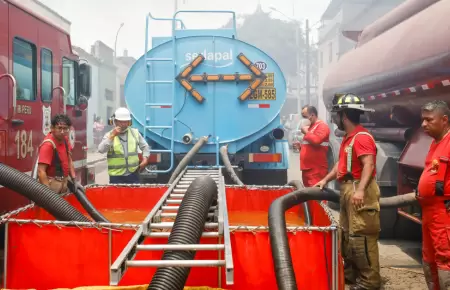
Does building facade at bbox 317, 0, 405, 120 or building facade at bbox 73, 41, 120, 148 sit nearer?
building facade at bbox 73, 41, 120, 148

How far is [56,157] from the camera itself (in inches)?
192

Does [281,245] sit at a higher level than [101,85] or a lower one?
lower

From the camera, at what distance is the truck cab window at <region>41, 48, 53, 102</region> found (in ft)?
19.3

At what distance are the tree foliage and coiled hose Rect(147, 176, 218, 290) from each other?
6754 cm

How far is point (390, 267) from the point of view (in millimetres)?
5457

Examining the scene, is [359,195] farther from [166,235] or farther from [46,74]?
[46,74]

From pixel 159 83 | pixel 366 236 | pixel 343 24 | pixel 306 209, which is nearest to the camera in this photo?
pixel 366 236

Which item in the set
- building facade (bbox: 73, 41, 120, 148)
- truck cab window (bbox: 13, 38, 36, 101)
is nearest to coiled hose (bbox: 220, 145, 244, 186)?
truck cab window (bbox: 13, 38, 36, 101)

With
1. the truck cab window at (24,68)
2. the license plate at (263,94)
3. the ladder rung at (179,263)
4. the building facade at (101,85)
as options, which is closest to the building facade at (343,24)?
the building facade at (101,85)

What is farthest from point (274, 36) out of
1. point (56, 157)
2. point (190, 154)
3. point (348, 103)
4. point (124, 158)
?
point (56, 157)

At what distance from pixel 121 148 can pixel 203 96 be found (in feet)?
7.24

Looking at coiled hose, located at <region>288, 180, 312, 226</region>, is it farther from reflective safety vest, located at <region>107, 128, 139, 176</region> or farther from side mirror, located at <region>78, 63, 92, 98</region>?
side mirror, located at <region>78, 63, 92, 98</region>

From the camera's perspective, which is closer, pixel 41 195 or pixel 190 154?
pixel 41 195

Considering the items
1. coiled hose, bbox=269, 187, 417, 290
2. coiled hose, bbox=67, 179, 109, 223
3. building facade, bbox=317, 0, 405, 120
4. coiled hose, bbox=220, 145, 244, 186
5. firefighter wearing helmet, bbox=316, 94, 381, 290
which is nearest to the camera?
coiled hose, bbox=269, 187, 417, 290
